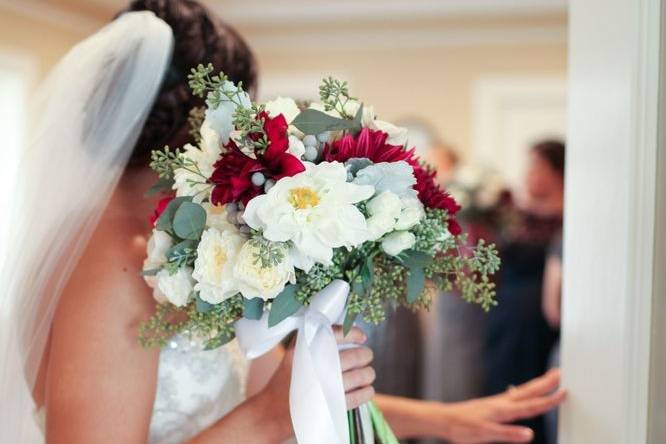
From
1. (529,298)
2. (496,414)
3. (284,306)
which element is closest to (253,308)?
(284,306)

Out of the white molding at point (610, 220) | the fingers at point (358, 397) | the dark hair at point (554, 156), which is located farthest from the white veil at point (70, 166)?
the dark hair at point (554, 156)

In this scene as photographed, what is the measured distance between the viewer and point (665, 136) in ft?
3.46

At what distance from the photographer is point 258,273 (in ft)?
3.16

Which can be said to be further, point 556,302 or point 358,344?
point 556,302

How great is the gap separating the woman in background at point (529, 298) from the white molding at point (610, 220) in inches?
91.5

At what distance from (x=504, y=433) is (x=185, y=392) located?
0.64 meters

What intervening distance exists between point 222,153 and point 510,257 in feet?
9.47

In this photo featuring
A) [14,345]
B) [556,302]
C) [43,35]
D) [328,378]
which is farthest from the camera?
[43,35]

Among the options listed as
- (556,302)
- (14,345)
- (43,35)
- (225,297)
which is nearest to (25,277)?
(14,345)

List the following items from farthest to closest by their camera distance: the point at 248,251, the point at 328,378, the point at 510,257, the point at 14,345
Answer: the point at 510,257
the point at 14,345
the point at 328,378
the point at 248,251

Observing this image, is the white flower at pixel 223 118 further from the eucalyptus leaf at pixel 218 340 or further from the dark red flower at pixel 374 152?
the eucalyptus leaf at pixel 218 340

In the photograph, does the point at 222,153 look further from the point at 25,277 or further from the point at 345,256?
the point at 25,277

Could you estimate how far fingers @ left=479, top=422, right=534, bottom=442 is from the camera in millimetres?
1486

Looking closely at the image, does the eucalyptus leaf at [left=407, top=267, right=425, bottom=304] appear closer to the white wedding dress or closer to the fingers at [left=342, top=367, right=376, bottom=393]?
the fingers at [left=342, top=367, right=376, bottom=393]
